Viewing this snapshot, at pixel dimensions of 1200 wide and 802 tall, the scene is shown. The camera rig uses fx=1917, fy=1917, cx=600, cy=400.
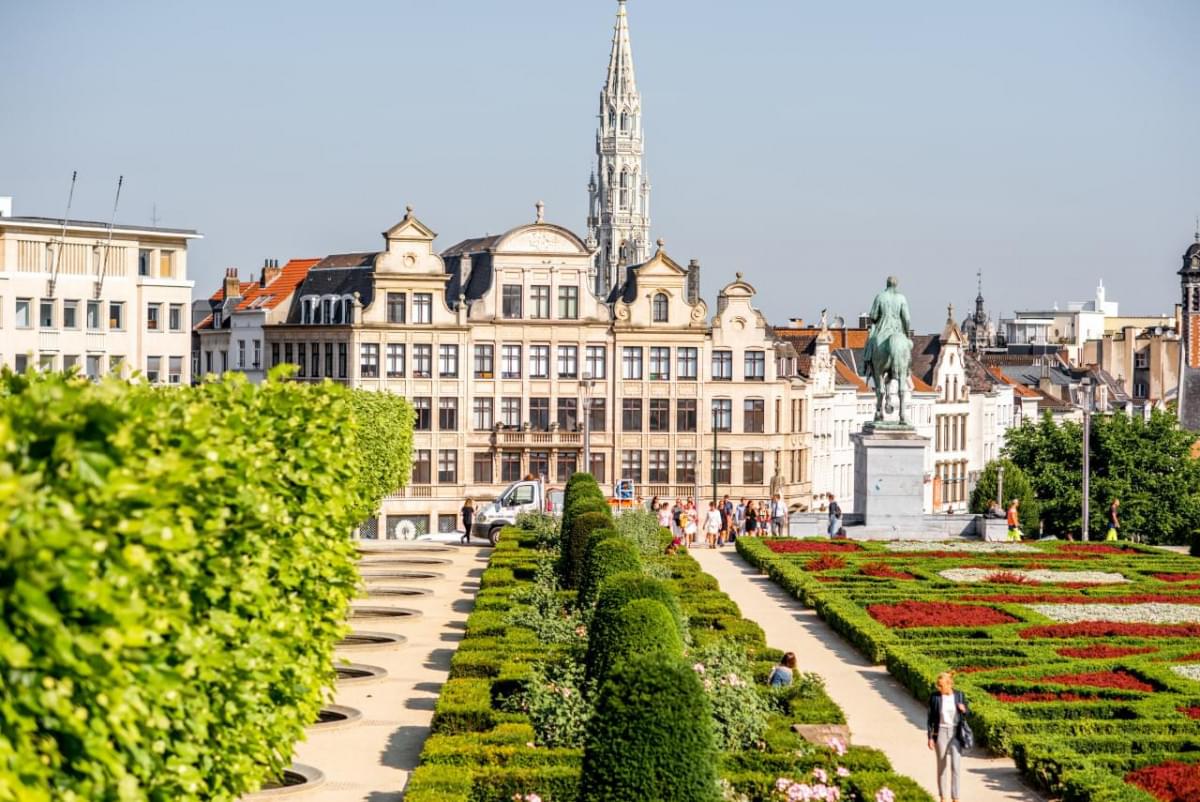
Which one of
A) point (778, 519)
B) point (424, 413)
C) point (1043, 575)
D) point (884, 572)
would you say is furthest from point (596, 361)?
point (884, 572)

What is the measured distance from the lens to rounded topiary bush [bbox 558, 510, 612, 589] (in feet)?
122

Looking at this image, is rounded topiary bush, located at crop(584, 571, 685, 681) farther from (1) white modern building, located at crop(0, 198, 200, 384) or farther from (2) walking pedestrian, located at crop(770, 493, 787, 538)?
(1) white modern building, located at crop(0, 198, 200, 384)

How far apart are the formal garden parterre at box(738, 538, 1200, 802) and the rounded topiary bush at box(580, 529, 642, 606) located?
497 centimetres

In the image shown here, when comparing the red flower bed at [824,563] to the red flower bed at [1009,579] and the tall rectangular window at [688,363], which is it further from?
the tall rectangular window at [688,363]

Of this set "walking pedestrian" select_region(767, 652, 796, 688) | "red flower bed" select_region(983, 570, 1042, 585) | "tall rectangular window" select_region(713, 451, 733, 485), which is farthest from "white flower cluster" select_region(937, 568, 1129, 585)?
"tall rectangular window" select_region(713, 451, 733, 485)

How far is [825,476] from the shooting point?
99.3 m

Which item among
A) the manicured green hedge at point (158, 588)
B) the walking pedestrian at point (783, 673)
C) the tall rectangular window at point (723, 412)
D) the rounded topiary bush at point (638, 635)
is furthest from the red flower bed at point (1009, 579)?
the tall rectangular window at point (723, 412)

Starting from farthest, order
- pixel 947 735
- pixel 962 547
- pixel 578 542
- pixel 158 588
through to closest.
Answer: pixel 962 547
pixel 578 542
pixel 947 735
pixel 158 588

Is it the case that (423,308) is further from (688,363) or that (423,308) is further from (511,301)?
(688,363)

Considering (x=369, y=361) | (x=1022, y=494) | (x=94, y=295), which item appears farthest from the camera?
(x=369, y=361)

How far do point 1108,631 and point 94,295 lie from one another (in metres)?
45.5

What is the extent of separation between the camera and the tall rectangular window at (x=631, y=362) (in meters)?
86.8

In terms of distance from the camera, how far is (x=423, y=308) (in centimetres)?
8425

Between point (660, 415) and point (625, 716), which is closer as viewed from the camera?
point (625, 716)
